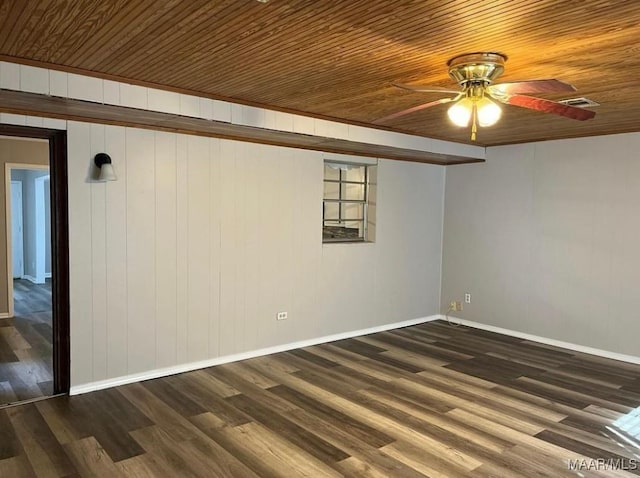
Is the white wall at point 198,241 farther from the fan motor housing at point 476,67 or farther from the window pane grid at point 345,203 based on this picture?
the fan motor housing at point 476,67

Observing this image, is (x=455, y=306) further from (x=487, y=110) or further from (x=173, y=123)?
(x=173, y=123)

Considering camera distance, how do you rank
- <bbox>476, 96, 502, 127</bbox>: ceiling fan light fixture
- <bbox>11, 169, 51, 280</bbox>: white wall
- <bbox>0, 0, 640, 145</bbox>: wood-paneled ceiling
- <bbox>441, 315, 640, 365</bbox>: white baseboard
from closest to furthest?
<bbox>0, 0, 640, 145</bbox>: wood-paneled ceiling
<bbox>476, 96, 502, 127</bbox>: ceiling fan light fixture
<bbox>441, 315, 640, 365</bbox>: white baseboard
<bbox>11, 169, 51, 280</bbox>: white wall

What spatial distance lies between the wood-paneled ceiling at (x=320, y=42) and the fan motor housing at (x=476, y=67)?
74 millimetres

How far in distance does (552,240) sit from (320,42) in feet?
13.7

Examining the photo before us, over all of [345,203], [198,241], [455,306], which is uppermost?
[345,203]

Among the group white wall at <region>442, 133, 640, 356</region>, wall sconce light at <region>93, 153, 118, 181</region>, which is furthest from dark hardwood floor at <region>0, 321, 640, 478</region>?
wall sconce light at <region>93, 153, 118, 181</region>

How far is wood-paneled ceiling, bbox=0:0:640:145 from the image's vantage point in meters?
2.14

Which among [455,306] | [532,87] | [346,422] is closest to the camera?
[532,87]

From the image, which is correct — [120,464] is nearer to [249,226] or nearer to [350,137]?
[249,226]

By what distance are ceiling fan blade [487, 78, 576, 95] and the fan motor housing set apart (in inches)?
4.2

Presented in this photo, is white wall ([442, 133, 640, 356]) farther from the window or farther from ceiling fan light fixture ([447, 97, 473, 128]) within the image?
ceiling fan light fixture ([447, 97, 473, 128])

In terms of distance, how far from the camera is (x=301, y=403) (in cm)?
377

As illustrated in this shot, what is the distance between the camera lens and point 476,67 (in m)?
2.78

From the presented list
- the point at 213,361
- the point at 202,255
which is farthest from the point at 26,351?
the point at 202,255
